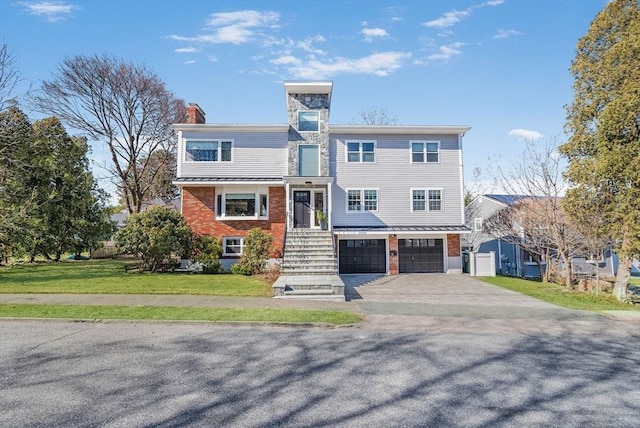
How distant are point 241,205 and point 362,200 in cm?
648

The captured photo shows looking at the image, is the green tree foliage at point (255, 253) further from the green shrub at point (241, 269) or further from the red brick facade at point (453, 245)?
the red brick facade at point (453, 245)

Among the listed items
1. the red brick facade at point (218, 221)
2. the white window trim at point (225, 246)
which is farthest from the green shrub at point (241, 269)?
the red brick facade at point (218, 221)

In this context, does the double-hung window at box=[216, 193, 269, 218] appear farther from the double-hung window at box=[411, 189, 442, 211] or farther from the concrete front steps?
the double-hung window at box=[411, 189, 442, 211]

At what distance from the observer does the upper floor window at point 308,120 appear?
21.2 m

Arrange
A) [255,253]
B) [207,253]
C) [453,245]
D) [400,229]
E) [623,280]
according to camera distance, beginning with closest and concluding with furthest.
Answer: [623,280], [255,253], [207,253], [400,229], [453,245]

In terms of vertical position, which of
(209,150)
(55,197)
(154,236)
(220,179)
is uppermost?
(209,150)

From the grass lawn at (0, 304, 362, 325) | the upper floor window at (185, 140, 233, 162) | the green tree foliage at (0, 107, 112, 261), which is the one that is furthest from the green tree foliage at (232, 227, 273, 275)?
the green tree foliage at (0, 107, 112, 261)

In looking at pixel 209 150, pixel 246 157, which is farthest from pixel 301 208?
pixel 209 150

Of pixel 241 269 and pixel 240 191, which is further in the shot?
pixel 240 191

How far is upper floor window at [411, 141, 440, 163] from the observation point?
21641mm

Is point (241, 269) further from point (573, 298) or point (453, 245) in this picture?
point (573, 298)

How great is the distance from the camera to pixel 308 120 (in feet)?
69.7

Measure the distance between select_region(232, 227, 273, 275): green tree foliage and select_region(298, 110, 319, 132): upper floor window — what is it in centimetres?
650

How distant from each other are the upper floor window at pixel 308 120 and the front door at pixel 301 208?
3439mm
